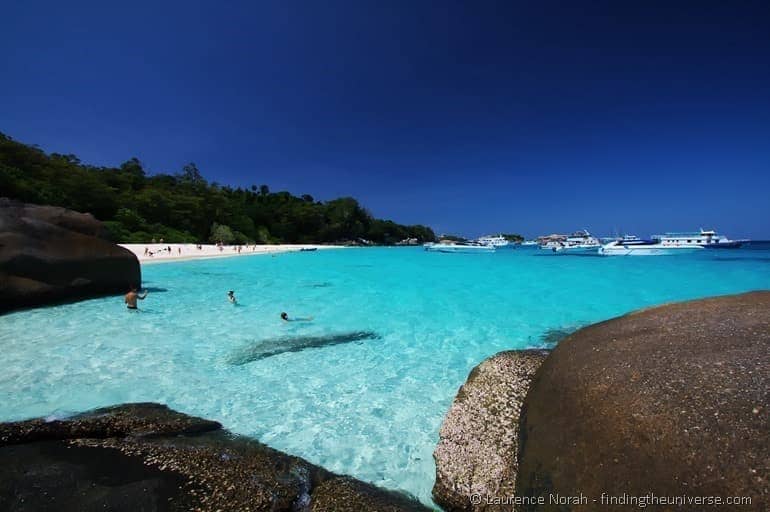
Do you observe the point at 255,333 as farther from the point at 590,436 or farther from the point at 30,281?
the point at 590,436

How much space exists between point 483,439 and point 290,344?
6.65m

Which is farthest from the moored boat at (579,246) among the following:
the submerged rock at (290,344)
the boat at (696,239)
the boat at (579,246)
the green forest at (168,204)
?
the submerged rock at (290,344)

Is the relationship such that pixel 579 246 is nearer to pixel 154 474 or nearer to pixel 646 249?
pixel 646 249

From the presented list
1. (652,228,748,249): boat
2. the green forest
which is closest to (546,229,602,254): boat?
(652,228,748,249): boat

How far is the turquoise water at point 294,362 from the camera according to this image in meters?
5.25

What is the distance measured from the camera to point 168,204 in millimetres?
56500

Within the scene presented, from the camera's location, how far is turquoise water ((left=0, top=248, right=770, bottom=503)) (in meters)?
5.25

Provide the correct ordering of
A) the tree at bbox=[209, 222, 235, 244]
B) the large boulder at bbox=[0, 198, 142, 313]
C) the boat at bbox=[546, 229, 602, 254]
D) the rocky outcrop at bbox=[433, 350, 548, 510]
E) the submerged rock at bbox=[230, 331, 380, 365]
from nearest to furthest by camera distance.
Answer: the rocky outcrop at bbox=[433, 350, 548, 510] < the submerged rock at bbox=[230, 331, 380, 365] < the large boulder at bbox=[0, 198, 142, 313] < the tree at bbox=[209, 222, 235, 244] < the boat at bbox=[546, 229, 602, 254]

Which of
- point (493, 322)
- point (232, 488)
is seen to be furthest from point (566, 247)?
point (232, 488)

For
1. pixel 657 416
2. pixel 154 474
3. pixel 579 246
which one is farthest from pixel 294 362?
pixel 579 246

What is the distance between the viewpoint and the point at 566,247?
76.2 m

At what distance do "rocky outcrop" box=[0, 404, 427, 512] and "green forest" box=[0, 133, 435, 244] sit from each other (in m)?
14.1

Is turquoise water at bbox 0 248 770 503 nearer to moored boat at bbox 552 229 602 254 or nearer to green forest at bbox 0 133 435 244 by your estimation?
→ green forest at bbox 0 133 435 244

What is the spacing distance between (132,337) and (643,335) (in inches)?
432
